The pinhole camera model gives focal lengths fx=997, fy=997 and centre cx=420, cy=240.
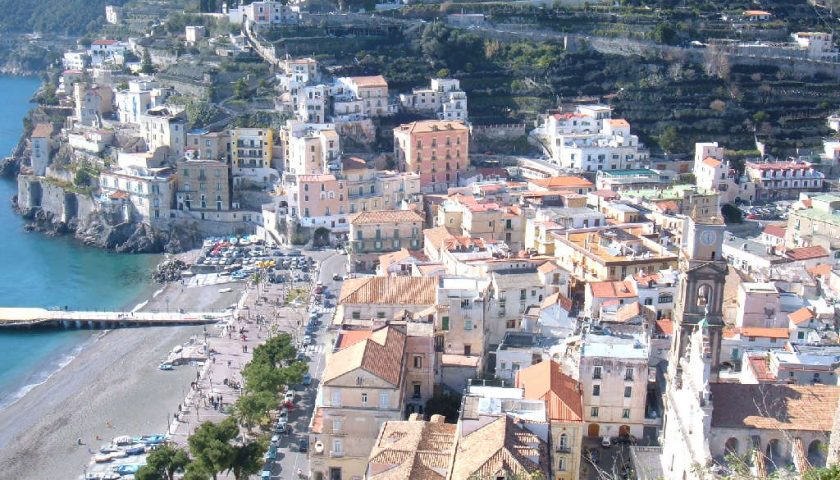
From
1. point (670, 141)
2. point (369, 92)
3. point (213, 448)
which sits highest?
point (369, 92)

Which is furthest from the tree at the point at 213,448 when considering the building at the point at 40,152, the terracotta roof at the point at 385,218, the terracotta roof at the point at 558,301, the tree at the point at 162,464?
the building at the point at 40,152

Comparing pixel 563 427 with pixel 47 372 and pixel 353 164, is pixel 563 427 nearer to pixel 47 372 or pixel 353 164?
pixel 47 372

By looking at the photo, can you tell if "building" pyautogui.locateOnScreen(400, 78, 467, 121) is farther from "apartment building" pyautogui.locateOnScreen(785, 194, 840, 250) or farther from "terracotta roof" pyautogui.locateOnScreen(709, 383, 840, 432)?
"terracotta roof" pyautogui.locateOnScreen(709, 383, 840, 432)

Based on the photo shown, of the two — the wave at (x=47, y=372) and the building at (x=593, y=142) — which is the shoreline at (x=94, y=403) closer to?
the wave at (x=47, y=372)

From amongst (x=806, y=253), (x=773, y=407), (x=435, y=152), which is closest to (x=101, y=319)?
(x=435, y=152)

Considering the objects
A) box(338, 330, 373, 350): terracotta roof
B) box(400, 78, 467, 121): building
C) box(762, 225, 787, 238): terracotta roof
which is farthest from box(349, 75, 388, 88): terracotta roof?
box(338, 330, 373, 350): terracotta roof

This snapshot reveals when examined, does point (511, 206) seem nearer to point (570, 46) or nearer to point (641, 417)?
point (641, 417)
